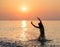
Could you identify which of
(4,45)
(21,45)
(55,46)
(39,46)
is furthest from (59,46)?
(4,45)

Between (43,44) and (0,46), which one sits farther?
(43,44)

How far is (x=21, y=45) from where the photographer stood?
97.2 feet

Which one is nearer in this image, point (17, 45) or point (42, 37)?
point (17, 45)

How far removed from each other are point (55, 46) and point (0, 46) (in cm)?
625

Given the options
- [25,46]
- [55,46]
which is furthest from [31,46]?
[55,46]

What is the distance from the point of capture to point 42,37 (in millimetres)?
31453

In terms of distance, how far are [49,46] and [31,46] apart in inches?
80.0

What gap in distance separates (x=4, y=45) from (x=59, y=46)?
6.24 m

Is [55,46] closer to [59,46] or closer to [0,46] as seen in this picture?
[59,46]

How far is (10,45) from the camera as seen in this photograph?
29375mm

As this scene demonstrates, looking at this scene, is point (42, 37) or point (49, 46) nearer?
point (49, 46)

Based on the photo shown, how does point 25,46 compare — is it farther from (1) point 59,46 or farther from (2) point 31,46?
(1) point 59,46

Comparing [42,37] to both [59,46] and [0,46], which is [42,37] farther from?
[0,46]

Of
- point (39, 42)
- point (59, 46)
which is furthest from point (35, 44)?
point (59, 46)
